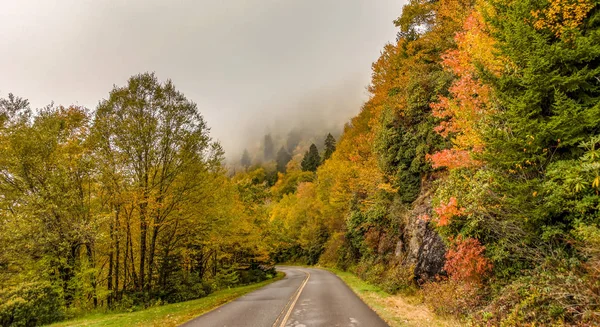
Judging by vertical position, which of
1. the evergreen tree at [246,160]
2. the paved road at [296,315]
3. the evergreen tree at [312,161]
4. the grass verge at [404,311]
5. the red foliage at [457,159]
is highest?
the evergreen tree at [246,160]

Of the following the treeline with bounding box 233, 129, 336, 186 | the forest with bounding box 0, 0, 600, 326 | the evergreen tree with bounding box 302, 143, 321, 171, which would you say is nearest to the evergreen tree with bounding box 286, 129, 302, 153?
the treeline with bounding box 233, 129, 336, 186

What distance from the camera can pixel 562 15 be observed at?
773 cm

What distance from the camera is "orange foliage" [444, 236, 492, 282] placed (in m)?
9.09

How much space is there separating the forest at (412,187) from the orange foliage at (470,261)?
53 millimetres

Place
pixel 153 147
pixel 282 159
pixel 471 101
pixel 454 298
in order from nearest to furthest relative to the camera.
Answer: pixel 454 298 → pixel 471 101 → pixel 153 147 → pixel 282 159

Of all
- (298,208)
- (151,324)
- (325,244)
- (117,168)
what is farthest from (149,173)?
(298,208)

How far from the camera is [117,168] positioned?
57.5 feet

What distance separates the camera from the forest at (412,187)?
23.3 ft

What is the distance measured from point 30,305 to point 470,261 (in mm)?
18503

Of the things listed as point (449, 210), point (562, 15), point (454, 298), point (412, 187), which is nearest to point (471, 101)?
point (562, 15)

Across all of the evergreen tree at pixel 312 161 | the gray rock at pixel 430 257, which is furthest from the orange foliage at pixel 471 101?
the evergreen tree at pixel 312 161

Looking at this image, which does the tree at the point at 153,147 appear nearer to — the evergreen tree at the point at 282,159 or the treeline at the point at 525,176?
the treeline at the point at 525,176

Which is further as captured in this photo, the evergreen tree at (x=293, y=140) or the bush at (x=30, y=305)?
the evergreen tree at (x=293, y=140)

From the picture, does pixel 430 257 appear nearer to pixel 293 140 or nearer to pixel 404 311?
pixel 404 311
